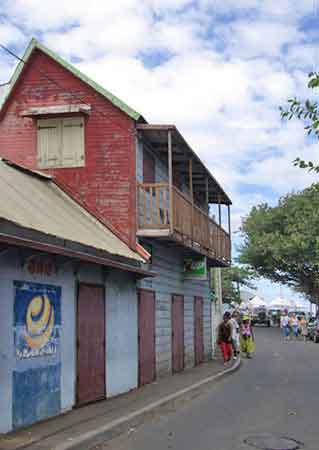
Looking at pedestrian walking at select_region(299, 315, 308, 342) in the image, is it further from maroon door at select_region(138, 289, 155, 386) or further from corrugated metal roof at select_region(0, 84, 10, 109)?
corrugated metal roof at select_region(0, 84, 10, 109)

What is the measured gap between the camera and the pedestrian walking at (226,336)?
2102 cm

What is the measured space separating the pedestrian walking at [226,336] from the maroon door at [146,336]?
536 centimetres

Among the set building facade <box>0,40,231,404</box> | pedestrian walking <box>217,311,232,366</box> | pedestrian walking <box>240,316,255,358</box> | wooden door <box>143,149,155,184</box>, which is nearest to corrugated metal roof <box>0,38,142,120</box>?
building facade <box>0,40,231,404</box>

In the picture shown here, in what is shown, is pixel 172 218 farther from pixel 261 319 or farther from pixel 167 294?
pixel 261 319

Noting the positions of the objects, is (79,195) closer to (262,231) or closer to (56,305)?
(56,305)

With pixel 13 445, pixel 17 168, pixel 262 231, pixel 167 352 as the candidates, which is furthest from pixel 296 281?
pixel 13 445

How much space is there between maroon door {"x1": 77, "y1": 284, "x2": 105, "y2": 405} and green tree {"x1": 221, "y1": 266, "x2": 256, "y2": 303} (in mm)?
48432

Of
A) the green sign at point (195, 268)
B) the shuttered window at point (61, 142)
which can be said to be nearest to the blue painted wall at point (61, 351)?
the shuttered window at point (61, 142)

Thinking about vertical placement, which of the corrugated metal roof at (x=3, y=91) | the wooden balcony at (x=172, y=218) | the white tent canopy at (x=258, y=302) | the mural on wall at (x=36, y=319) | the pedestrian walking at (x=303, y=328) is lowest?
the pedestrian walking at (x=303, y=328)

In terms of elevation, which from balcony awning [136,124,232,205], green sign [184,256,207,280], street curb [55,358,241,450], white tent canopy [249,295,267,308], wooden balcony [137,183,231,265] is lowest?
street curb [55,358,241,450]

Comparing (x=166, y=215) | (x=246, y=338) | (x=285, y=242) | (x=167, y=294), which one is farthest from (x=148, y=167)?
(x=285, y=242)

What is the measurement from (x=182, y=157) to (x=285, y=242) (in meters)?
34.3

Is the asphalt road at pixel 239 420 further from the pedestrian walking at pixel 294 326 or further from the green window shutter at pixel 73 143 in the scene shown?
the pedestrian walking at pixel 294 326

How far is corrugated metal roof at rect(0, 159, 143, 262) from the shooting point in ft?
30.6
